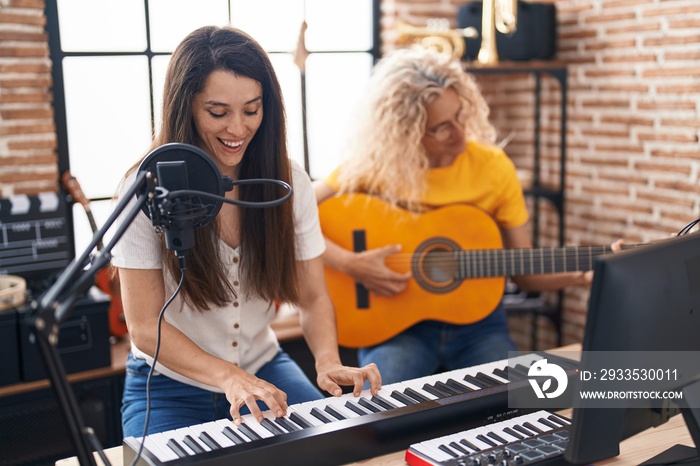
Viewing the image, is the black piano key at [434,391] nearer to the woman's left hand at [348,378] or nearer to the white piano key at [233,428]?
the woman's left hand at [348,378]

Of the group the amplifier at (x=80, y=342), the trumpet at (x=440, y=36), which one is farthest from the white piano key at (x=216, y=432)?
the trumpet at (x=440, y=36)

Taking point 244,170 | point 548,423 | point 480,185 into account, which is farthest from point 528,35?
point 548,423

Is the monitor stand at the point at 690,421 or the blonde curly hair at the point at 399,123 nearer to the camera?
the monitor stand at the point at 690,421

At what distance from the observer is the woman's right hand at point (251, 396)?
4.96 feet

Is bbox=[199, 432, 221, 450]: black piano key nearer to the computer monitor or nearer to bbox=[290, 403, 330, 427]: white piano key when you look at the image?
bbox=[290, 403, 330, 427]: white piano key

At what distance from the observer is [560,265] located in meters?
2.52

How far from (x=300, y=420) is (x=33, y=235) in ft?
5.98

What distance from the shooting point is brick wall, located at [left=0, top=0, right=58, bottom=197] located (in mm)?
2881

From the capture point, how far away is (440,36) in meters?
3.46

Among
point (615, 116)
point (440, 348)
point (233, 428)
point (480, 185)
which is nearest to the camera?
point (233, 428)

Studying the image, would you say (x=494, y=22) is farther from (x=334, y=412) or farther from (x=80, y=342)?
(x=334, y=412)

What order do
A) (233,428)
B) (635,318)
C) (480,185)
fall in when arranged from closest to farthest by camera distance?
(635,318), (233,428), (480,185)

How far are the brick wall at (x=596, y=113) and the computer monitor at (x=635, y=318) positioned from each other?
2030 millimetres

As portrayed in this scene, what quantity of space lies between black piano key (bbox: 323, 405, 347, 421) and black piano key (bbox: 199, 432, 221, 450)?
0.81 feet
